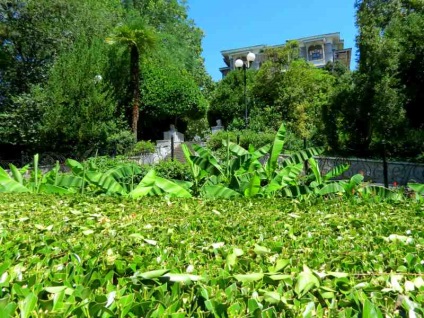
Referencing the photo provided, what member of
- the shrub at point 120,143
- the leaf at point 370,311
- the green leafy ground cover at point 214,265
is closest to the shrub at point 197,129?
the shrub at point 120,143

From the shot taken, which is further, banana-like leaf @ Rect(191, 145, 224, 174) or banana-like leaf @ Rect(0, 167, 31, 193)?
banana-like leaf @ Rect(191, 145, 224, 174)

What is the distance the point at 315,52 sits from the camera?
57375 millimetres

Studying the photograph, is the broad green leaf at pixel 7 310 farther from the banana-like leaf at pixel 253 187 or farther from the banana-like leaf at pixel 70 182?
A: the banana-like leaf at pixel 70 182

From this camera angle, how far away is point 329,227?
1935 millimetres

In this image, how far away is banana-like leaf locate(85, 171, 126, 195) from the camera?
384 centimetres

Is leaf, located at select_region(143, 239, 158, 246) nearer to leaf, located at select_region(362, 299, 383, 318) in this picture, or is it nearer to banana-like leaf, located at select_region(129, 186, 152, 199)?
leaf, located at select_region(362, 299, 383, 318)

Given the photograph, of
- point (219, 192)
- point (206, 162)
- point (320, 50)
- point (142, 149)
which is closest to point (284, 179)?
point (219, 192)

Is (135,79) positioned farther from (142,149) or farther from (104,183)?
(104,183)

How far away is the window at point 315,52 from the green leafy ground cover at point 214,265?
59.1 metres

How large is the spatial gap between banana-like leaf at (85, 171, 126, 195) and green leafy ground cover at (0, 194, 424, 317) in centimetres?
151

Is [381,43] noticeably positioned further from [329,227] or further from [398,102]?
[329,227]

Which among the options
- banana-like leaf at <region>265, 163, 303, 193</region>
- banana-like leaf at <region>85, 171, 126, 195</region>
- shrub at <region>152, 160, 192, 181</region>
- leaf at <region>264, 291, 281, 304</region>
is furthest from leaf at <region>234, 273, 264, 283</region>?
shrub at <region>152, 160, 192, 181</region>

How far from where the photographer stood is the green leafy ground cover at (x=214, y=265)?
97 centimetres

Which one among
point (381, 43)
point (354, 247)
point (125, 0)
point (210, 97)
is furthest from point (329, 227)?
point (125, 0)
